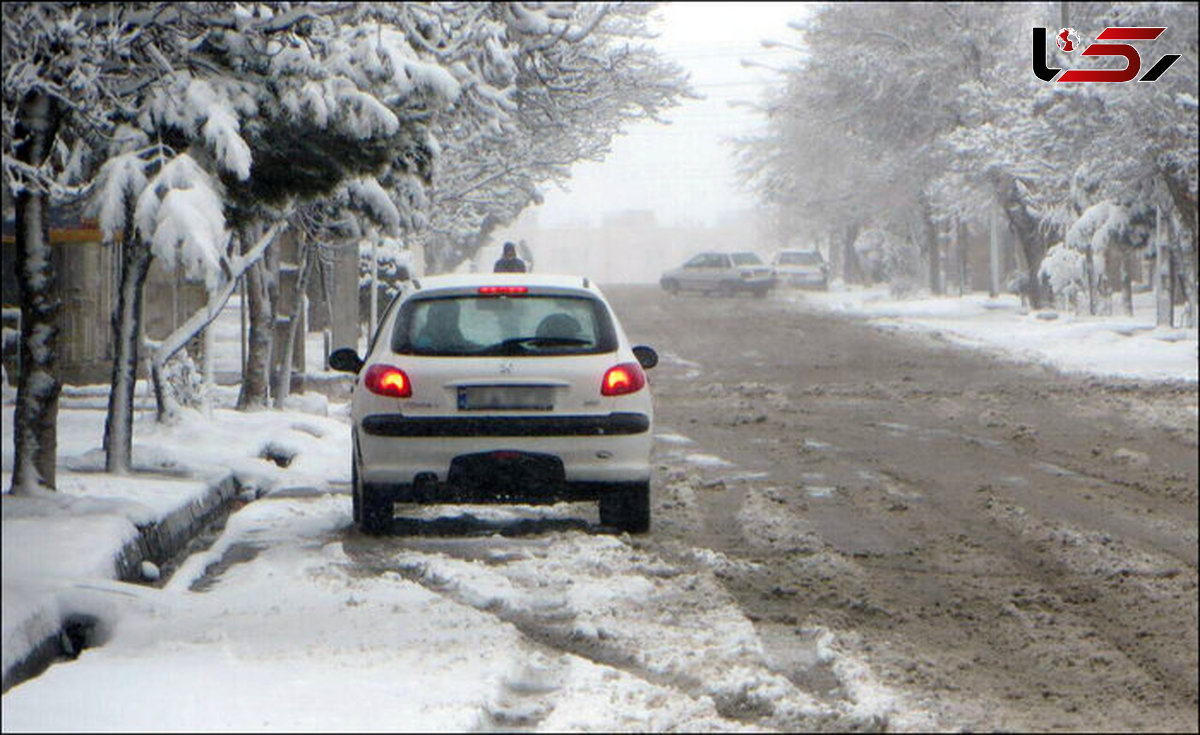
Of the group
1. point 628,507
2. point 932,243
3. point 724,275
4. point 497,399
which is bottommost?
point 628,507

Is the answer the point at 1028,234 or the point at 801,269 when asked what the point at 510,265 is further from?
the point at 801,269

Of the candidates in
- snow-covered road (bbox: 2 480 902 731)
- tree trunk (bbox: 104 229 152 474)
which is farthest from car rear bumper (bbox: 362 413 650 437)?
tree trunk (bbox: 104 229 152 474)

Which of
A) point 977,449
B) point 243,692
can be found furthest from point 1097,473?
point 243,692

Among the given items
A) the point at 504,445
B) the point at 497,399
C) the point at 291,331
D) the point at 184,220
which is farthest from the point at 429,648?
the point at 291,331

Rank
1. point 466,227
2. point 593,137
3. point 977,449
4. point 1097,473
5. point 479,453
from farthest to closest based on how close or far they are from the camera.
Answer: point 593,137
point 466,227
point 977,449
point 1097,473
point 479,453

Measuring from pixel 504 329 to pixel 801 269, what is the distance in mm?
54784

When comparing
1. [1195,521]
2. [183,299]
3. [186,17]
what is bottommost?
[1195,521]

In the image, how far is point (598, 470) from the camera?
411 inches

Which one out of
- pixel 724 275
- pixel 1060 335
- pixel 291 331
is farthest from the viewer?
pixel 724 275

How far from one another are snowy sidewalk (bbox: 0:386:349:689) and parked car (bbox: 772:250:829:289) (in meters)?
47.5

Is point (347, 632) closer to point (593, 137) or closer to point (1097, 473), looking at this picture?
point (1097, 473)

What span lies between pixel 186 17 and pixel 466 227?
78.3ft

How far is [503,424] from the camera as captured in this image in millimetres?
10344

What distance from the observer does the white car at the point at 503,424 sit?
408 inches
